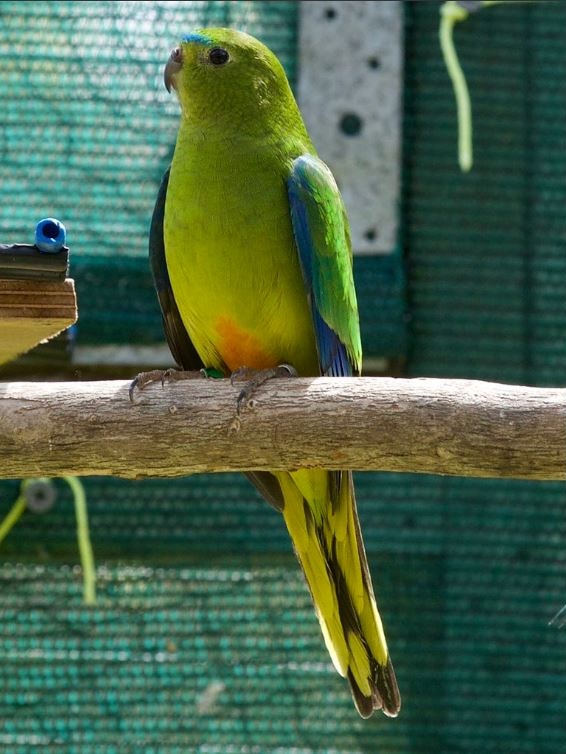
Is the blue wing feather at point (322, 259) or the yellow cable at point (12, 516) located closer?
the blue wing feather at point (322, 259)

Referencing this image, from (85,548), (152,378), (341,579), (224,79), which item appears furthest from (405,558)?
(224,79)

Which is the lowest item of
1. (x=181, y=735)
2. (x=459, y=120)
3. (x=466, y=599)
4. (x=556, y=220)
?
(x=181, y=735)

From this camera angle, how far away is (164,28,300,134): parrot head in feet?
9.50

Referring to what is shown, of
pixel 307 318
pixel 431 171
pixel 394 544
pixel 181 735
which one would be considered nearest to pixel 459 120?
pixel 431 171

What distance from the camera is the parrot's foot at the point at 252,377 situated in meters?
2.17

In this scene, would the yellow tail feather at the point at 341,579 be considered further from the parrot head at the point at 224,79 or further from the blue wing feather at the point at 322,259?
the parrot head at the point at 224,79

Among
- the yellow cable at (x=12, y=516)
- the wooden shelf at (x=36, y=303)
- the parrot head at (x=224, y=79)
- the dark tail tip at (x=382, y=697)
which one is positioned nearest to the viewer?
the wooden shelf at (x=36, y=303)

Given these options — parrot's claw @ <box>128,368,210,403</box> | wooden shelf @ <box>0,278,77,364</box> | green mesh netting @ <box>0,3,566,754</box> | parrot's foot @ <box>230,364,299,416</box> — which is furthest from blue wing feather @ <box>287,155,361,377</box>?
green mesh netting @ <box>0,3,566,754</box>

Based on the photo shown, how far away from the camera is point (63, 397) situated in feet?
7.20

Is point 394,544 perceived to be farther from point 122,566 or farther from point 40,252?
point 40,252

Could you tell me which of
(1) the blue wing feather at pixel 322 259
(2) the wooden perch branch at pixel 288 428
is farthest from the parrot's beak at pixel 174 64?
(2) the wooden perch branch at pixel 288 428

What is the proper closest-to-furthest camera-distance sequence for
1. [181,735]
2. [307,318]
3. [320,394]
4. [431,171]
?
[320,394] < [307,318] < [181,735] < [431,171]

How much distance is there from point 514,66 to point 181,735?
2273 millimetres

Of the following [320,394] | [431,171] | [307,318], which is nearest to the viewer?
[320,394]
